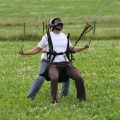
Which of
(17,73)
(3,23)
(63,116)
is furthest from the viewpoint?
(3,23)

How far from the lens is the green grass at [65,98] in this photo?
906 cm

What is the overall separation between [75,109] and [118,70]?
6.03 meters

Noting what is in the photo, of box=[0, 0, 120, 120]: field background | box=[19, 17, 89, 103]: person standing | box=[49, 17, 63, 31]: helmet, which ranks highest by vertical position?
box=[49, 17, 63, 31]: helmet

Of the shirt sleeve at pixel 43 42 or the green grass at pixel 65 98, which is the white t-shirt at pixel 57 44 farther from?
the green grass at pixel 65 98

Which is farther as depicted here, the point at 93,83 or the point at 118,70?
the point at 118,70

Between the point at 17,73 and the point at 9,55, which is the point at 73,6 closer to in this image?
the point at 9,55

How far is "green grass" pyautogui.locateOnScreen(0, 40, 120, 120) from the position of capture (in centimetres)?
906

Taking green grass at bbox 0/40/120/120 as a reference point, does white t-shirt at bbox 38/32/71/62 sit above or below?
above

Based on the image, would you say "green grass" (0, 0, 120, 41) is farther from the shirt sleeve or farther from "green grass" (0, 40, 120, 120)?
"green grass" (0, 40, 120, 120)

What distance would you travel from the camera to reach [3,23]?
46.2 metres

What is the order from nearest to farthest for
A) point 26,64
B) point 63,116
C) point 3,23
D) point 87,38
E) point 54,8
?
1. point 63,116
2. point 26,64
3. point 87,38
4. point 3,23
5. point 54,8

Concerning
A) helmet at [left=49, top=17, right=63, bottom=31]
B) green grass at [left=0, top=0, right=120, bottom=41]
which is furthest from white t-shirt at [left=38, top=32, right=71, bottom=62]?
green grass at [left=0, top=0, right=120, bottom=41]

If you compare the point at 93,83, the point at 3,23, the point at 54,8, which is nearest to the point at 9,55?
the point at 93,83

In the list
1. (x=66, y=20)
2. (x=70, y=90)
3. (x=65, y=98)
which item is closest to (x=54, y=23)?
(x=65, y=98)
